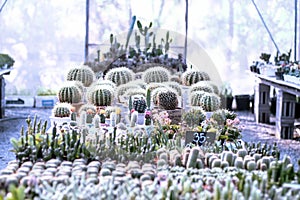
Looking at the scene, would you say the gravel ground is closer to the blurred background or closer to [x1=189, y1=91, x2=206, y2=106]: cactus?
the blurred background

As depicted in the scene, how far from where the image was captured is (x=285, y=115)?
745 cm

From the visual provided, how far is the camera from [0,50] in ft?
31.7

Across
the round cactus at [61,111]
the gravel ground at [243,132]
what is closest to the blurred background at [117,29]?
the gravel ground at [243,132]

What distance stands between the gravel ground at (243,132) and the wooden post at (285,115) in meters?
0.16

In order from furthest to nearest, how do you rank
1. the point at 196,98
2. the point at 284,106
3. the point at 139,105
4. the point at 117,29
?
the point at 117,29
the point at 284,106
the point at 196,98
the point at 139,105

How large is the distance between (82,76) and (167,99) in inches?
48.8

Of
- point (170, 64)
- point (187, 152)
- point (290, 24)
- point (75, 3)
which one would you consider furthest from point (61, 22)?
point (187, 152)

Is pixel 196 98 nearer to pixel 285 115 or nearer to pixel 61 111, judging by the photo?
pixel 61 111

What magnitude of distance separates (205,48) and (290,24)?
1580mm

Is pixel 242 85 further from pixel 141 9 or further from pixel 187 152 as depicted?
pixel 187 152

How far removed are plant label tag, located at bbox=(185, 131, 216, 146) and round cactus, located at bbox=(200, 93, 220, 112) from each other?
1050mm

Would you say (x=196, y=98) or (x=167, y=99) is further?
(x=196, y=98)

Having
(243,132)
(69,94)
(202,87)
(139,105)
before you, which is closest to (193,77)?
(202,87)

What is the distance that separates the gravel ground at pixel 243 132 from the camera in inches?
250
